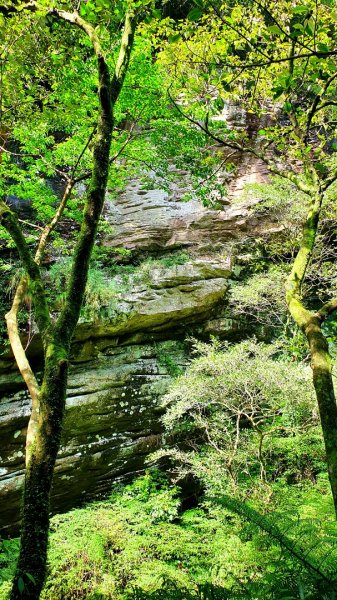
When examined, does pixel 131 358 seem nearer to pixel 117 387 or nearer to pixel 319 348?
pixel 117 387

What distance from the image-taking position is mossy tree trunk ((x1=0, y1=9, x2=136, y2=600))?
6.59ft

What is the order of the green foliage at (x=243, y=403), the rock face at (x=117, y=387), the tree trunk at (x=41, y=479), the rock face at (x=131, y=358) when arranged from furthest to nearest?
the rock face at (x=131, y=358), the rock face at (x=117, y=387), the green foliage at (x=243, y=403), the tree trunk at (x=41, y=479)

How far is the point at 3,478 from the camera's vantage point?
714 centimetres

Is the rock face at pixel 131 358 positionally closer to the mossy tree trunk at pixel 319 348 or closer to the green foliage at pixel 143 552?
the green foliage at pixel 143 552

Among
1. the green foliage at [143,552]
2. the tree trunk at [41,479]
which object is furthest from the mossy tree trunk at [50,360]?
the green foliage at [143,552]

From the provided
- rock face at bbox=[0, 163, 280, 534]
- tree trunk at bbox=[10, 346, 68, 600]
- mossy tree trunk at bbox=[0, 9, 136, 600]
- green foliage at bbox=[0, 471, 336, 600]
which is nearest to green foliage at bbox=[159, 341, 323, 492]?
green foliage at bbox=[0, 471, 336, 600]

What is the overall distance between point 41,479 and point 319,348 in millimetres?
2098

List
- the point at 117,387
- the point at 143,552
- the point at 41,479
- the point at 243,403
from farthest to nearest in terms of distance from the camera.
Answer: the point at 117,387 → the point at 243,403 → the point at 143,552 → the point at 41,479

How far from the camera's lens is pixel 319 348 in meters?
2.75

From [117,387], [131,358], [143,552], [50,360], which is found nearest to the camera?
[50,360]

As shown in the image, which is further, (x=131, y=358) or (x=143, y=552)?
(x=131, y=358)

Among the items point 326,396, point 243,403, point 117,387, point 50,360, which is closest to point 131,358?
Answer: point 117,387

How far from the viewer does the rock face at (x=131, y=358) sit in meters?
7.79

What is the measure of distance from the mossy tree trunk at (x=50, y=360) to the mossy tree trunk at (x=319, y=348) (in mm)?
1713
